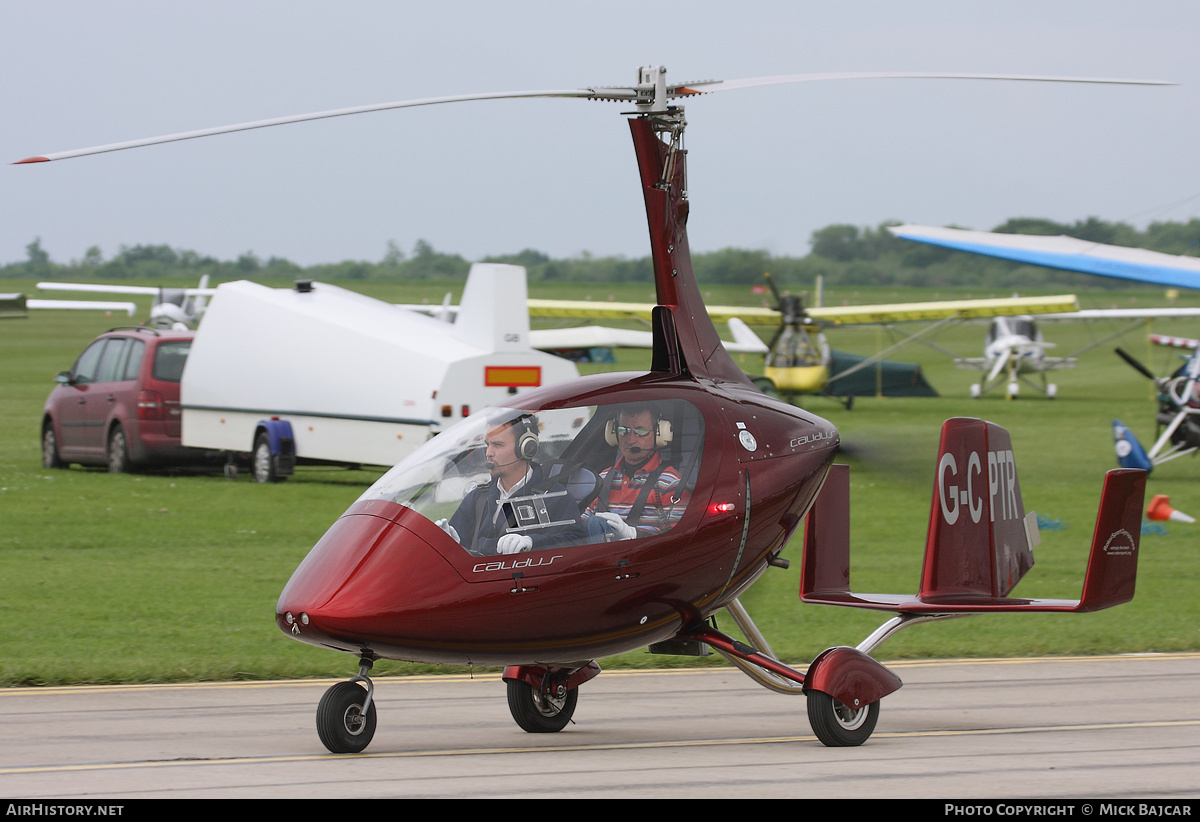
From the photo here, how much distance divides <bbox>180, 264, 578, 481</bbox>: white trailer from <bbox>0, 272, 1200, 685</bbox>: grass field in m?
0.90

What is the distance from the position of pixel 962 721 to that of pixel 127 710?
4841mm

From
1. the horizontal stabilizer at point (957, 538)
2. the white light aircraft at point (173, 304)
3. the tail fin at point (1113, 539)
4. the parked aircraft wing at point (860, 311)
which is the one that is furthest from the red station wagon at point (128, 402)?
the white light aircraft at point (173, 304)

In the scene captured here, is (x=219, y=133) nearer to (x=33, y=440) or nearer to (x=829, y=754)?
(x=829, y=754)

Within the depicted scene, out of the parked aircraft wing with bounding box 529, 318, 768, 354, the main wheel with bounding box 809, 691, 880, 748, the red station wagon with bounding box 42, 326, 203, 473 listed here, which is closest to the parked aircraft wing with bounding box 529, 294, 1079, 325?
the parked aircraft wing with bounding box 529, 318, 768, 354

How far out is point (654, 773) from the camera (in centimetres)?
619

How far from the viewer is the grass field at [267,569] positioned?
9336 millimetres

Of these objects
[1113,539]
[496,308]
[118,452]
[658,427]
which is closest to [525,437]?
[658,427]

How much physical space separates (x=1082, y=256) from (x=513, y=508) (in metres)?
14.8

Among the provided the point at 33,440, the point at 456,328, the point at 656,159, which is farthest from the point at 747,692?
the point at 33,440

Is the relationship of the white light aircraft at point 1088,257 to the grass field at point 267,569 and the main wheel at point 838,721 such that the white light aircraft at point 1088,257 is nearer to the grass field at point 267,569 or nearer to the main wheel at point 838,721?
the grass field at point 267,569

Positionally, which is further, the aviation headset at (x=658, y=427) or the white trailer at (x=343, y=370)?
the white trailer at (x=343, y=370)

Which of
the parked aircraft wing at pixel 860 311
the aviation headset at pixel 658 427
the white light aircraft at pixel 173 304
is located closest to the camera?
the aviation headset at pixel 658 427

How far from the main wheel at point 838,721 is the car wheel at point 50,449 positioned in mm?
18476

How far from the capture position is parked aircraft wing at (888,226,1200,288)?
61.0 ft
